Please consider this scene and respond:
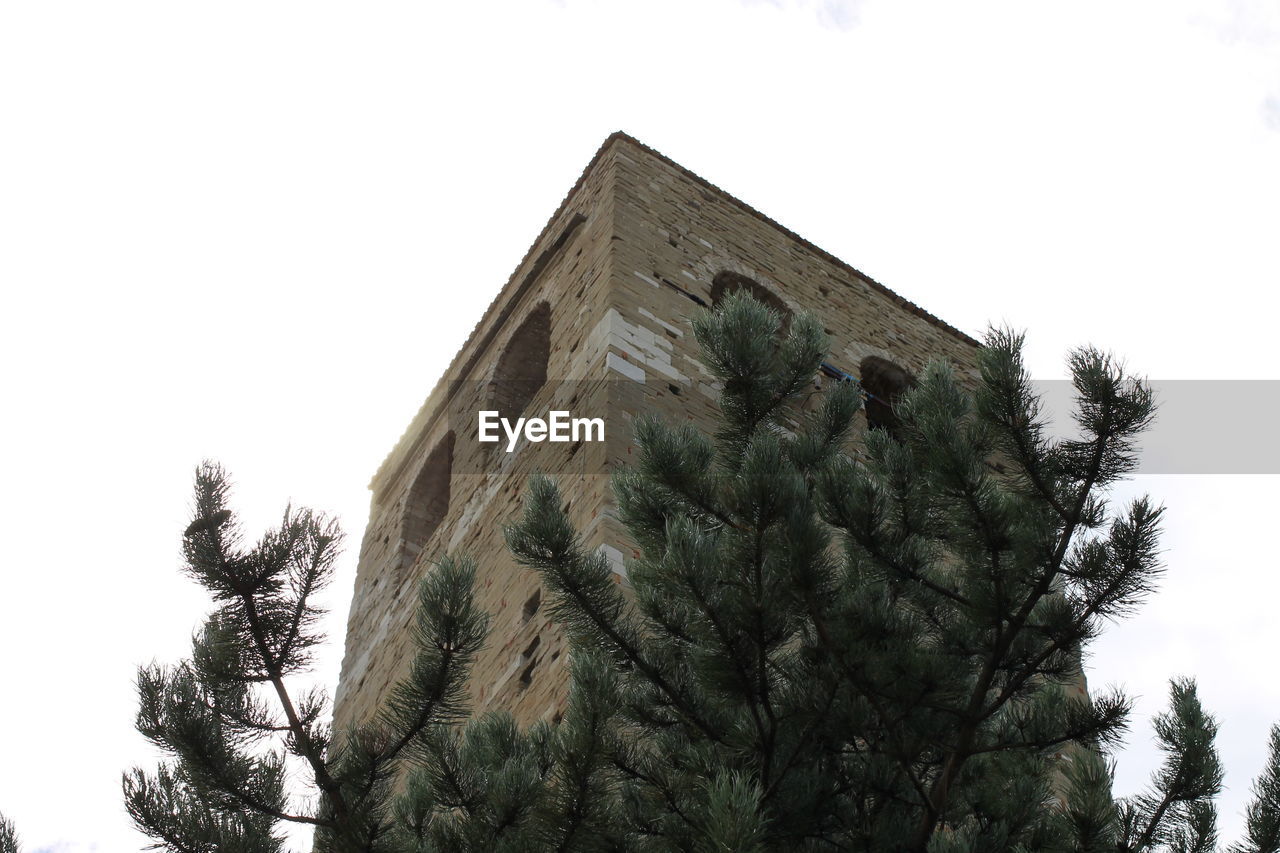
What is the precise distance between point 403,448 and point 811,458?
24.3ft

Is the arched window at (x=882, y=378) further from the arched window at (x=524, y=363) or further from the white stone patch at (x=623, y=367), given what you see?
the white stone patch at (x=623, y=367)

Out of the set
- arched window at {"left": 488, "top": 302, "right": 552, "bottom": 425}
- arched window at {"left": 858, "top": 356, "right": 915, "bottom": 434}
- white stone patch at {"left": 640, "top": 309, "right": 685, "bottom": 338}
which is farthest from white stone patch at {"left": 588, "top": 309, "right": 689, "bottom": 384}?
arched window at {"left": 858, "top": 356, "right": 915, "bottom": 434}

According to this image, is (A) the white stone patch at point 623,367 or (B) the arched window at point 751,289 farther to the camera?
(B) the arched window at point 751,289

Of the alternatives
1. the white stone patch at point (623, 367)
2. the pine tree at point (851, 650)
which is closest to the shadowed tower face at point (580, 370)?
the white stone patch at point (623, 367)

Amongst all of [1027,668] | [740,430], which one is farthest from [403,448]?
[1027,668]

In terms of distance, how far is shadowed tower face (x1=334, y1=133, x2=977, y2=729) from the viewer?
320 inches

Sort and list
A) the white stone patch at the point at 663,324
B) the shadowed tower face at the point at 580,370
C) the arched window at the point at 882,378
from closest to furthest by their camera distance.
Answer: the shadowed tower face at the point at 580,370
the white stone patch at the point at 663,324
the arched window at the point at 882,378

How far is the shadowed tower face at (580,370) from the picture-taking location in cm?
812

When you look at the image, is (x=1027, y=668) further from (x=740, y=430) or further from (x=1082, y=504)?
(x=740, y=430)

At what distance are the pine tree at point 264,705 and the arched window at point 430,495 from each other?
6.48 meters

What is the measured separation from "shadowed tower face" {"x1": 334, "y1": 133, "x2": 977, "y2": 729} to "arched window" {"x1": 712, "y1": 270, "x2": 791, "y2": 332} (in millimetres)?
13

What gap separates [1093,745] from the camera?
17.0ft

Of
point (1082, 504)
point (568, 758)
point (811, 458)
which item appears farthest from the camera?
point (811, 458)

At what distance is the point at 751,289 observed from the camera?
11.0 m
